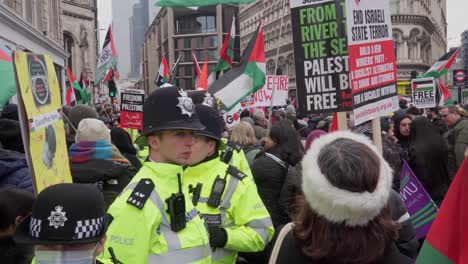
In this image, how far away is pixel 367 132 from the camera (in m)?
6.86

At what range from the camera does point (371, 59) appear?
4633 mm

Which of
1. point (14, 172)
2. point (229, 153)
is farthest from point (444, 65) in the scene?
point (14, 172)

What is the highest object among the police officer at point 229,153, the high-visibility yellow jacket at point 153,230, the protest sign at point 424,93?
the protest sign at point 424,93

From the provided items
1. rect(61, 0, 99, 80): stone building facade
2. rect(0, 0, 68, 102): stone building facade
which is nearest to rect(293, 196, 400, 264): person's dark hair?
rect(0, 0, 68, 102): stone building facade

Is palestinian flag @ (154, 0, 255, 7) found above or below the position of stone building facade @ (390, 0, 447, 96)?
below

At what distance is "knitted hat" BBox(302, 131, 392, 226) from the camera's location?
2055 millimetres

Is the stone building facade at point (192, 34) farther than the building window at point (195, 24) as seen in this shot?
No

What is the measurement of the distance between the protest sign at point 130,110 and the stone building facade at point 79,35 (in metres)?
45.6

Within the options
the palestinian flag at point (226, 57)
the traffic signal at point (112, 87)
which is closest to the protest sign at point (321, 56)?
the palestinian flag at point (226, 57)

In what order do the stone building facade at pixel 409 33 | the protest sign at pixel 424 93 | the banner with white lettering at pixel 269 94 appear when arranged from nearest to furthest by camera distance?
the banner with white lettering at pixel 269 94 < the protest sign at pixel 424 93 < the stone building facade at pixel 409 33

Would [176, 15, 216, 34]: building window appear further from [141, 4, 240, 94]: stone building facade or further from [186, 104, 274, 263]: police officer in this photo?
[186, 104, 274, 263]: police officer

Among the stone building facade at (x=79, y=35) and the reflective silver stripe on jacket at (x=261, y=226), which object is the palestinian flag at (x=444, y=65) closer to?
the reflective silver stripe on jacket at (x=261, y=226)

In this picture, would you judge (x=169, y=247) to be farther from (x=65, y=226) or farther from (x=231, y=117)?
(x=231, y=117)

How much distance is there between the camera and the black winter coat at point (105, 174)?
406 cm
